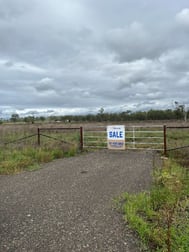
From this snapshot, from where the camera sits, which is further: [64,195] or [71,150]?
[71,150]

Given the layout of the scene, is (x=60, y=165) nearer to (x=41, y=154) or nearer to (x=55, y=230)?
(x=41, y=154)

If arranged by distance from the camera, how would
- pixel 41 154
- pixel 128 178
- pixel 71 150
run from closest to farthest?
pixel 128 178 < pixel 41 154 < pixel 71 150

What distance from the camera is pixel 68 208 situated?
4.84m

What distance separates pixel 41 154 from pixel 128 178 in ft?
15.6

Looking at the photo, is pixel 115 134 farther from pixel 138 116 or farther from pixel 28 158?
pixel 138 116

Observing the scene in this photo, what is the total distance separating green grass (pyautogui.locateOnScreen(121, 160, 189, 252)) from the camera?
342 centimetres

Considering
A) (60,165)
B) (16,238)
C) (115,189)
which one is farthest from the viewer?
(60,165)

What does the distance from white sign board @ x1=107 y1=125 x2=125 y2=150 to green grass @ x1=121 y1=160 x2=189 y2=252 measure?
6307 millimetres

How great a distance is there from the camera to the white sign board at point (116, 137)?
40.0ft

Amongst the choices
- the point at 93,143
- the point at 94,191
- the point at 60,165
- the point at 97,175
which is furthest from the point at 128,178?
the point at 93,143

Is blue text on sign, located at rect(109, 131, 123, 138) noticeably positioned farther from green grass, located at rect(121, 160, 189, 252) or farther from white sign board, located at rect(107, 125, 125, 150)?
green grass, located at rect(121, 160, 189, 252)

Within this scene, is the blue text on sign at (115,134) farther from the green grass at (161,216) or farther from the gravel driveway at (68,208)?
the green grass at (161,216)

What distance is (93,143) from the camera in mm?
14391

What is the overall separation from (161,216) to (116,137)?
8.10 metres
